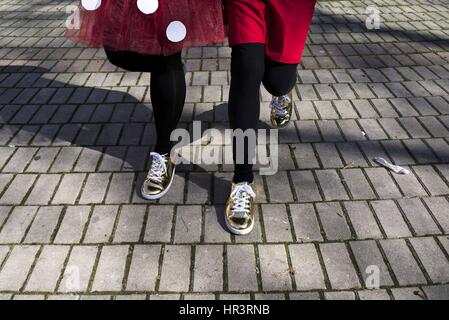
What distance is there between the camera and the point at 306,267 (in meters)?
1.87

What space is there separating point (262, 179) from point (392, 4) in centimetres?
435

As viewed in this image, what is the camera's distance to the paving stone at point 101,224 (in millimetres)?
2029

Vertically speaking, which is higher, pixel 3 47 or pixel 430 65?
pixel 430 65

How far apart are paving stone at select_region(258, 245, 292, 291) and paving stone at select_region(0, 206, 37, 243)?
124cm

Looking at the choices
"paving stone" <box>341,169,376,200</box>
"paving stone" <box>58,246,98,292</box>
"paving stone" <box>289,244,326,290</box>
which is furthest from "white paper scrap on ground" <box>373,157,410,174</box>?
"paving stone" <box>58,246,98,292</box>

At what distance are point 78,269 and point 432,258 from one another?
5.53 feet

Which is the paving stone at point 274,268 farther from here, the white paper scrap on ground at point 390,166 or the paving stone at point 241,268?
the white paper scrap on ground at point 390,166

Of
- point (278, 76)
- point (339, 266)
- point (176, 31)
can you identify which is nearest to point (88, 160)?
point (176, 31)

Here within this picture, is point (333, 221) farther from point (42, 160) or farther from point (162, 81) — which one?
point (42, 160)

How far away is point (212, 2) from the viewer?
1992 mm

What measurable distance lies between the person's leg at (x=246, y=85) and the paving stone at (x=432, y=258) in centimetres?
96

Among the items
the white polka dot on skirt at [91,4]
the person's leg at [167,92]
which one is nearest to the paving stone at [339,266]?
the person's leg at [167,92]
